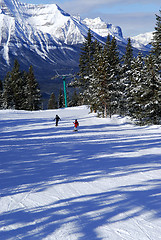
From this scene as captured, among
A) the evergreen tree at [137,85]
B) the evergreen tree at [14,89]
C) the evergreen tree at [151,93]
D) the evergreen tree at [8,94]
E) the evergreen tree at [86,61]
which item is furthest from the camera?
the evergreen tree at [8,94]

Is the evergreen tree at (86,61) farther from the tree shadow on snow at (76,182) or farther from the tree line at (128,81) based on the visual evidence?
the tree shadow on snow at (76,182)

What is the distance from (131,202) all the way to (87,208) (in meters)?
1.31

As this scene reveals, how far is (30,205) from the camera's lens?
19.4ft

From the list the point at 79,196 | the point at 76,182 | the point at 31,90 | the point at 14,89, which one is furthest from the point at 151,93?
the point at 14,89

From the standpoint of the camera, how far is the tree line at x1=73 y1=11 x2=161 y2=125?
26.0 meters

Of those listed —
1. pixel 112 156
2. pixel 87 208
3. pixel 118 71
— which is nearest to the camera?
pixel 87 208

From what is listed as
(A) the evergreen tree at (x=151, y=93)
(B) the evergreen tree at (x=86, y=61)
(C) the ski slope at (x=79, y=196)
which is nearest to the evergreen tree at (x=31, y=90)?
(B) the evergreen tree at (x=86, y=61)

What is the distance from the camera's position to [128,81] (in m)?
34.4

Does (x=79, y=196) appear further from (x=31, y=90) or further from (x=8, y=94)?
(x=8, y=94)

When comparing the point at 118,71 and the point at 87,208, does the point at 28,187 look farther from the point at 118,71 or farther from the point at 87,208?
the point at 118,71

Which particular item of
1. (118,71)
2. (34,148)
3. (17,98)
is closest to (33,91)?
(17,98)

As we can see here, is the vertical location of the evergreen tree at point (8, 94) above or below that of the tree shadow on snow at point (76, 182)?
above

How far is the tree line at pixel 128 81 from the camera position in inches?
1025

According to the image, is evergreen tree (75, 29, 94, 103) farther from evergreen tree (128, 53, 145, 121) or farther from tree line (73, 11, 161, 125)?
evergreen tree (128, 53, 145, 121)
